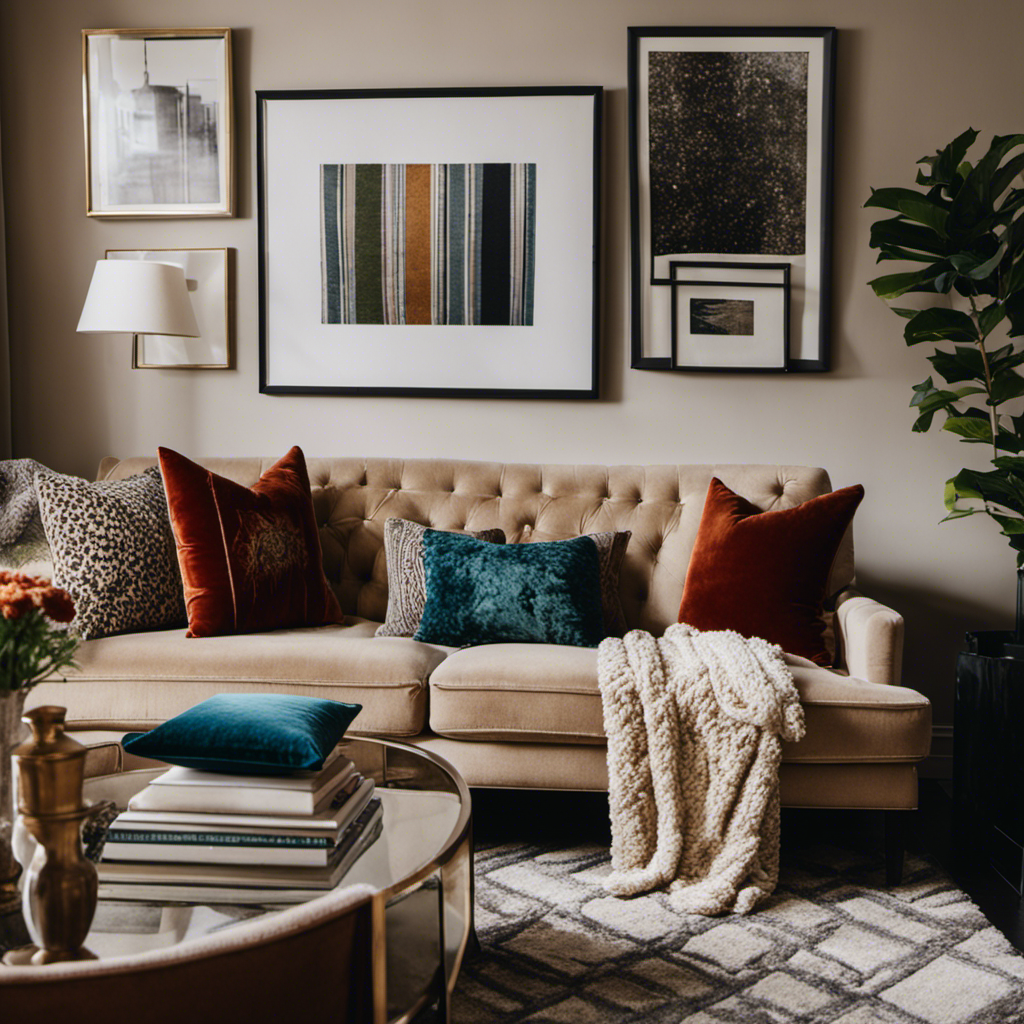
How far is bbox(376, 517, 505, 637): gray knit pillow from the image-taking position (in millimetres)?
2525

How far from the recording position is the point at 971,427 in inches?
102

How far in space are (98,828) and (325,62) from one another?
2.60 metres

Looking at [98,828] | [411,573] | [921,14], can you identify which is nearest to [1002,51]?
[921,14]

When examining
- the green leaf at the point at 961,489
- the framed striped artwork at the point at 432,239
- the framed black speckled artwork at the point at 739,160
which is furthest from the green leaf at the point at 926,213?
the framed striped artwork at the point at 432,239

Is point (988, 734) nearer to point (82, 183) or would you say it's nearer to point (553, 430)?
point (553, 430)

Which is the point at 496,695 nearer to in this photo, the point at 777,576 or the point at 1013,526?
the point at 777,576

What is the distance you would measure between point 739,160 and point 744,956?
228 cm

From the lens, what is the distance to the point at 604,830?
2.36m

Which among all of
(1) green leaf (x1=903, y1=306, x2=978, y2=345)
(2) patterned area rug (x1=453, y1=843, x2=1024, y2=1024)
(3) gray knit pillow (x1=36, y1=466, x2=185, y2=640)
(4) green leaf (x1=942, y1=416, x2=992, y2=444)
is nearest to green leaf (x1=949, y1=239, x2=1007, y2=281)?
(1) green leaf (x1=903, y1=306, x2=978, y2=345)

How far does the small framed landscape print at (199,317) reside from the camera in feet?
10.3

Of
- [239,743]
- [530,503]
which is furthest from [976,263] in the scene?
[239,743]

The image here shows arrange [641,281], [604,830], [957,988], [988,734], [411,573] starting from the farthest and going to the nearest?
[641,281]
[411,573]
[604,830]
[988,734]
[957,988]

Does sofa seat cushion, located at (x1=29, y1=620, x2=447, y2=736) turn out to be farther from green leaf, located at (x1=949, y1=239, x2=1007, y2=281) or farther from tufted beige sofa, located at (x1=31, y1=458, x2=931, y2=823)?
green leaf, located at (x1=949, y1=239, x2=1007, y2=281)

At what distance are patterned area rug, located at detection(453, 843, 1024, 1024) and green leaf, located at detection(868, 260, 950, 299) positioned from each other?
1506 mm
